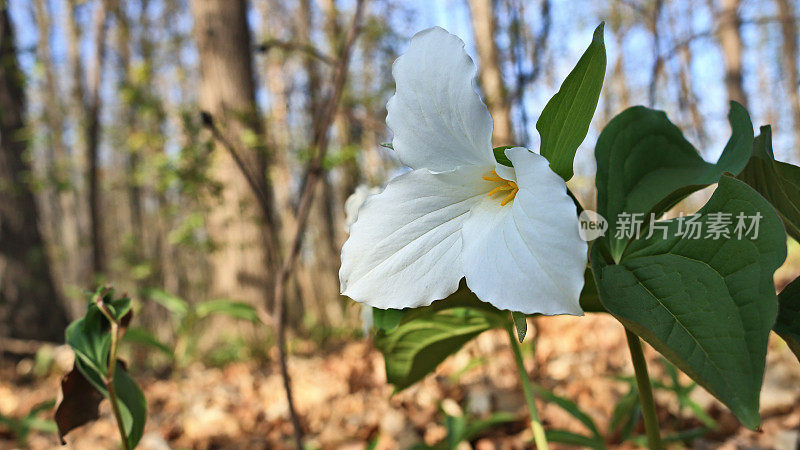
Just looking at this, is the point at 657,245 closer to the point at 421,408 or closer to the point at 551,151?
the point at 551,151

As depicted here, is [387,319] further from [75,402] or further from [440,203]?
[75,402]

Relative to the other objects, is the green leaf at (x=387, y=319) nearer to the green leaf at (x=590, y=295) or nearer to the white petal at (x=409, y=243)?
the white petal at (x=409, y=243)

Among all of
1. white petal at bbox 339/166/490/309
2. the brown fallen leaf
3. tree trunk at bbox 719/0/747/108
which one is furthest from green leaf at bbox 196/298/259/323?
tree trunk at bbox 719/0/747/108

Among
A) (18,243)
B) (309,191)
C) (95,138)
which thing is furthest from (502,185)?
(95,138)

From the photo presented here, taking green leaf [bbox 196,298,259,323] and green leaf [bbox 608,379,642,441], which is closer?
green leaf [bbox 608,379,642,441]

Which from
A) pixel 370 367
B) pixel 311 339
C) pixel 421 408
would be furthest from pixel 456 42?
pixel 311 339

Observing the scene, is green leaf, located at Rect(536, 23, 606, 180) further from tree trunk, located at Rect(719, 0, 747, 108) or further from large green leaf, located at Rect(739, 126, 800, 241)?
tree trunk, located at Rect(719, 0, 747, 108)
